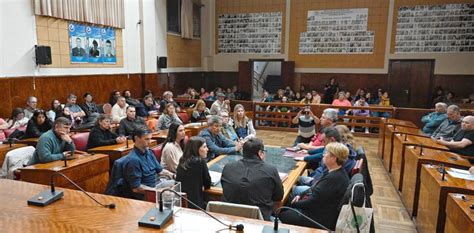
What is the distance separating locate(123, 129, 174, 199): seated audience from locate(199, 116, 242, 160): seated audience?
982mm

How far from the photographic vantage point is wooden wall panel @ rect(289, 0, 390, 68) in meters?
11.4

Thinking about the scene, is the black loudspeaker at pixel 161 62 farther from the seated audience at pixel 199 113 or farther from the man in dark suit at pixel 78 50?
the seated audience at pixel 199 113

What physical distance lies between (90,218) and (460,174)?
131 inches

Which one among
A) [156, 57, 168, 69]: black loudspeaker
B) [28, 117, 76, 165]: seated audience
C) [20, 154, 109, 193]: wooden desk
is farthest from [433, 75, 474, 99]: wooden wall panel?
[28, 117, 76, 165]: seated audience

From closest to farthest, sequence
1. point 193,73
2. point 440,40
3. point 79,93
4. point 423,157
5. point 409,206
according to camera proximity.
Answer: point 423,157, point 409,206, point 79,93, point 440,40, point 193,73

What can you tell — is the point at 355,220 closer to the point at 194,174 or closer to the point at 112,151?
the point at 194,174

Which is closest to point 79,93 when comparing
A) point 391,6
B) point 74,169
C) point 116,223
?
point 74,169

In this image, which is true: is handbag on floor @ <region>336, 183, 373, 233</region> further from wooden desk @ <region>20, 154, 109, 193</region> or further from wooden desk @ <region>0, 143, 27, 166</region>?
wooden desk @ <region>0, 143, 27, 166</region>

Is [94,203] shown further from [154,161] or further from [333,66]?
[333,66]

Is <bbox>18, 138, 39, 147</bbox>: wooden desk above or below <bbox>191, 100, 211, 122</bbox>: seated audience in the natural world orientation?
below

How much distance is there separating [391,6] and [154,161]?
1059 cm

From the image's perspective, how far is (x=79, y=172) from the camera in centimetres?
375

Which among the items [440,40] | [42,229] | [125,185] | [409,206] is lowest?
[409,206]

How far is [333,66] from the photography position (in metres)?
12.1
